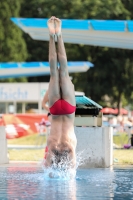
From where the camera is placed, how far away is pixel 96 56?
60.4 m

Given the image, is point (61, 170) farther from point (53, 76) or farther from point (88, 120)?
point (88, 120)

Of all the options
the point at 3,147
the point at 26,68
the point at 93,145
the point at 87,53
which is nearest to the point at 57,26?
the point at 93,145

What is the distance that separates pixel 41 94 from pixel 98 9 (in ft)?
57.4

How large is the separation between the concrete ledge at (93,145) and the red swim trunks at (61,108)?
140 inches

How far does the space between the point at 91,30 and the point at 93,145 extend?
35.0ft

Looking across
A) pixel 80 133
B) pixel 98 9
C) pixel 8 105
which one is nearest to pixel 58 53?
pixel 80 133

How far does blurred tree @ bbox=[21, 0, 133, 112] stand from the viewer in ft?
188

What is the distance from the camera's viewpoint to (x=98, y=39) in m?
25.8

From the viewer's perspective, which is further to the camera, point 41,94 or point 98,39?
point 41,94

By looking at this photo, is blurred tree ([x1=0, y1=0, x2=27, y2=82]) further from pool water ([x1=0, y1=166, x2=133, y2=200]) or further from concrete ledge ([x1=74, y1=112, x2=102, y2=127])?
pool water ([x1=0, y1=166, x2=133, y2=200])

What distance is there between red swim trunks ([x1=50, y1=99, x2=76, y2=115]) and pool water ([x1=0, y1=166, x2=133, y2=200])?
1.07 m

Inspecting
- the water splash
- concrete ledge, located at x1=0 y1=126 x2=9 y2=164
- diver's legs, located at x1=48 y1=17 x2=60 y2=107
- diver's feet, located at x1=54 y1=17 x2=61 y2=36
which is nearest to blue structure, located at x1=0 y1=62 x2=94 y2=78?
concrete ledge, located at x1=0 y1=126 x2=9 y2=164

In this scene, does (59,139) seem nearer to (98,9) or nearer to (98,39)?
(98,39)

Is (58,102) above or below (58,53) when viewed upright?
below
